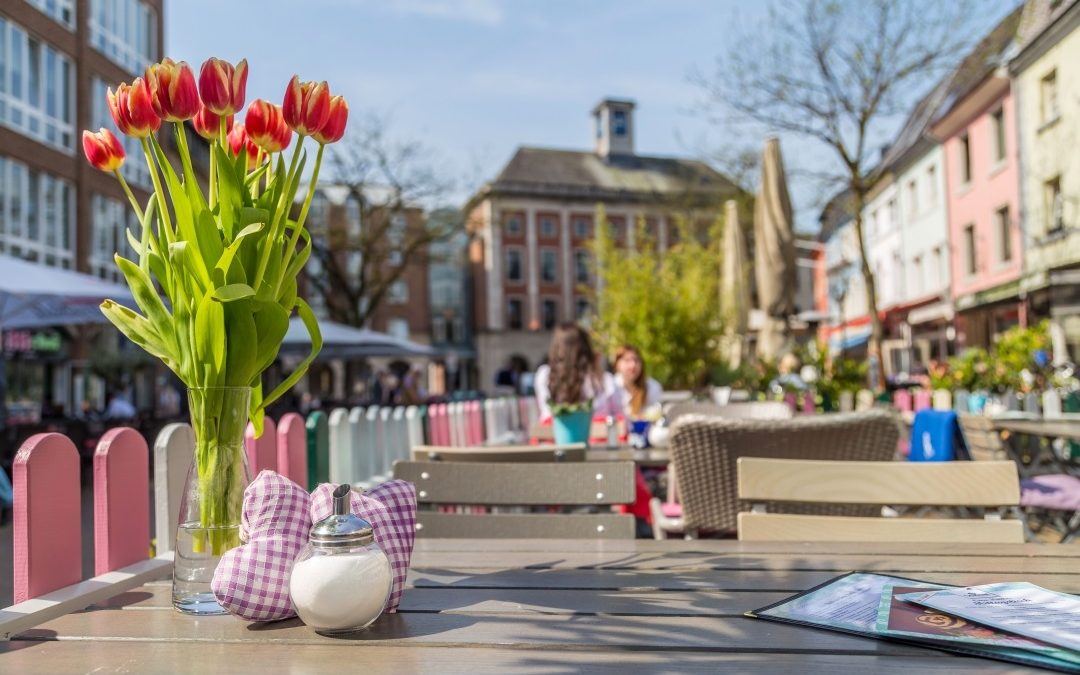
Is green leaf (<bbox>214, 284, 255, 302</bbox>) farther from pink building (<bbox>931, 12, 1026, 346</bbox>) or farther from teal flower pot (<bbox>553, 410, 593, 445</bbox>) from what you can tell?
pink building (<bbox>931, 12, 1026, 346</bbox>)

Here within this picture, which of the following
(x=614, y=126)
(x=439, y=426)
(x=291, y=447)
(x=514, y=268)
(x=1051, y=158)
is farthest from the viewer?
(x=614, y=126)

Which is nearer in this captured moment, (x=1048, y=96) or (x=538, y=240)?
(x=1048, y=96)

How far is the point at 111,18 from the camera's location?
22406 millimetres

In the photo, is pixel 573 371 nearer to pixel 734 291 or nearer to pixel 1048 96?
pixel 734 291

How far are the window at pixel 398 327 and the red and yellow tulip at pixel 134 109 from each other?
171 feet

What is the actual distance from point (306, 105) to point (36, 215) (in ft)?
69.0

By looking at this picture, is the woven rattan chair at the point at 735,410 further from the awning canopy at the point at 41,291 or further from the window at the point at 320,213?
the window at the point at 320,213

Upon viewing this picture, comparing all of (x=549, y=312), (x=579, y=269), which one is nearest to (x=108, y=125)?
(x=549, y=312)

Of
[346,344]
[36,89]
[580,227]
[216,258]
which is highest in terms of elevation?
[580,227]

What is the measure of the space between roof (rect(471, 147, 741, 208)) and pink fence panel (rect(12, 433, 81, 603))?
49.8 meters

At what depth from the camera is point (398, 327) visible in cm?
5338

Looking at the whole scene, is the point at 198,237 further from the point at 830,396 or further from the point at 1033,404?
the point at 830,396

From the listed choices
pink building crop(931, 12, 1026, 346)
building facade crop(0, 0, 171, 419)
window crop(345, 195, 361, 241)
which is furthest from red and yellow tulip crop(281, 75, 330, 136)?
window crop(345, 195, 361, 241)

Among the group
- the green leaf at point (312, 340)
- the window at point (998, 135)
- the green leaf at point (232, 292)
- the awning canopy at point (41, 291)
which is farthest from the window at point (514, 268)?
the green leaf at point (232, 292)
